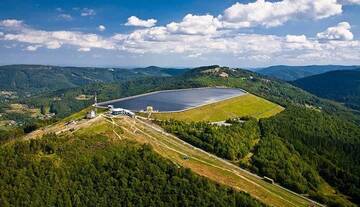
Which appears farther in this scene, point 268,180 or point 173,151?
point 268,180

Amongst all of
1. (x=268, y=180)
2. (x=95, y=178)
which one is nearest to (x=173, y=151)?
(x=95, y=178)

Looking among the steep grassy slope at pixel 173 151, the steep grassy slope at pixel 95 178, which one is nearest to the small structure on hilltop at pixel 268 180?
the steep grassy slope at pixel 173 151

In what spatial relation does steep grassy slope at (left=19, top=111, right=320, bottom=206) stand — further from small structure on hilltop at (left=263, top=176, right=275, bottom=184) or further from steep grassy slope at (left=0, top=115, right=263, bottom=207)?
small structure on hilltop at (left=263, top=176, right=275, bottom=184)

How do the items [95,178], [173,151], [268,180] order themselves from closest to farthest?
1. [95,178]
2. [173,151]
3. [268,180]

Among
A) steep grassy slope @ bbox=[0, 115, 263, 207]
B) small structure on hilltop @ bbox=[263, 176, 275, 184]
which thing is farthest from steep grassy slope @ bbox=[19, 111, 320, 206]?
small structure on hilltop @ bbox=[263, 176, 275, 184]

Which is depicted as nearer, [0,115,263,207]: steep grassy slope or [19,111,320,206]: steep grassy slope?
[0,115,263,207]: steep grassy slope

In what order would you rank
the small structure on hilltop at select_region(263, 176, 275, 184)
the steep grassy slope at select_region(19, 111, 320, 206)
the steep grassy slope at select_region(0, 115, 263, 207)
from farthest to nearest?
1. the small structure on hilltop at select_region(263, 176, 275, 184)
2. the steep grassy slope at select_region(19, 111, 320, 206)
3. the steep grassy slope at select_region(0, 115, 263, 207)

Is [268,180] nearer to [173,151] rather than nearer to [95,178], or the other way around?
[173,151]

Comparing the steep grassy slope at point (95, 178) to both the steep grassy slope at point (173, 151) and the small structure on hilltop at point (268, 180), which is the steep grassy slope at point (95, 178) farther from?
the small structure on hilltop at point (268, 180)

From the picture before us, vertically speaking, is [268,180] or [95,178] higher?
[95,178]

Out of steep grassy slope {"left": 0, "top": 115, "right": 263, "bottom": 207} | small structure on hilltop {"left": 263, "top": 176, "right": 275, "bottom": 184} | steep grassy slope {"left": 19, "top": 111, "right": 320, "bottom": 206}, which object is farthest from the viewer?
small structure on hilltop {"left": 263, "top": 176, "right": 275, "bottom": 184}

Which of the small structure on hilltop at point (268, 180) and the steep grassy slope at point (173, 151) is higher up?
the steep grassy slope at point (173, 151)

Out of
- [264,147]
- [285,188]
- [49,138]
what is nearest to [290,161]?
[264,147]
